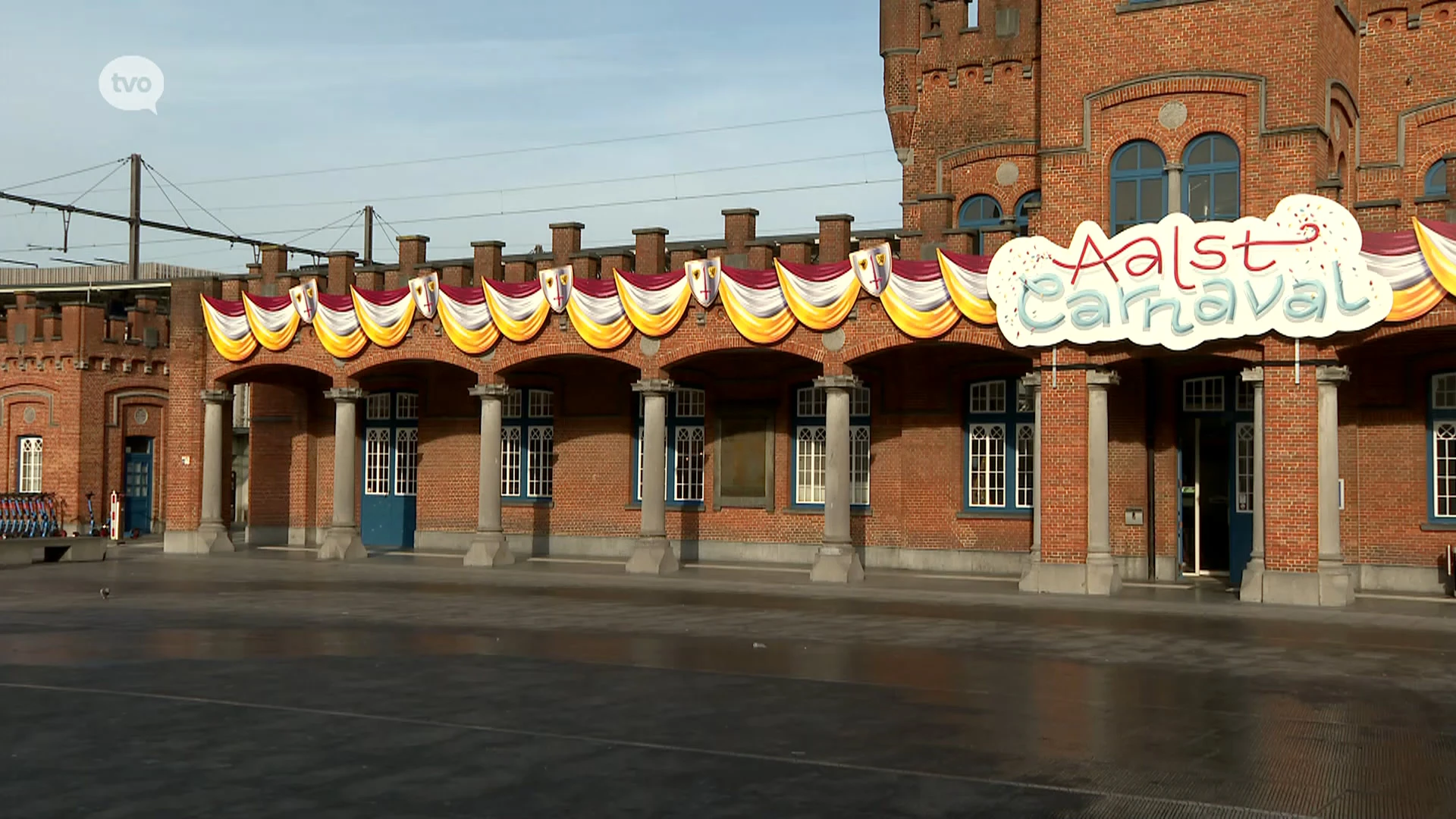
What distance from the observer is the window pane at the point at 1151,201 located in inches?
970

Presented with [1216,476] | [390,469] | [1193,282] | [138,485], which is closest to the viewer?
[1193,282]

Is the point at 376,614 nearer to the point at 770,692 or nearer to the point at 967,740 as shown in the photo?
the point at 770,692

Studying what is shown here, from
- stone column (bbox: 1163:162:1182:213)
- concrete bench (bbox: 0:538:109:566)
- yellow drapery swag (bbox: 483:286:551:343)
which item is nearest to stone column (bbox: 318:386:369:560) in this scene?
yellow drapery swag (bbox: 483:286:551:343)

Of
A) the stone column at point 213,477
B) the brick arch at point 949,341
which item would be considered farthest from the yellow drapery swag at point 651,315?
the stone column at point 213,477

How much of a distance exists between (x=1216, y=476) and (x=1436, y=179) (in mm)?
6658

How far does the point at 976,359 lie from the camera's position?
2902cm

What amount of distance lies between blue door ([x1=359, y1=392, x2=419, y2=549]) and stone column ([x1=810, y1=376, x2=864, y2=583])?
501 inches

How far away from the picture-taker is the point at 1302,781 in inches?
378

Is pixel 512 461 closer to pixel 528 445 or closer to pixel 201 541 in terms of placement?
pixel 528 445

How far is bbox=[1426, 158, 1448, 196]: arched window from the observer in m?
26.0

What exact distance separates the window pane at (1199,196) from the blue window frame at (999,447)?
5413mm

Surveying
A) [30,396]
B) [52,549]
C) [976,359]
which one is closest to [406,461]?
[52,549]

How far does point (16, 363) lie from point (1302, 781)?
40.4 meters

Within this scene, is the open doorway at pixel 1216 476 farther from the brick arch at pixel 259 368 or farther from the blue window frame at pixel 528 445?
the brick arch at pixel 259 368
